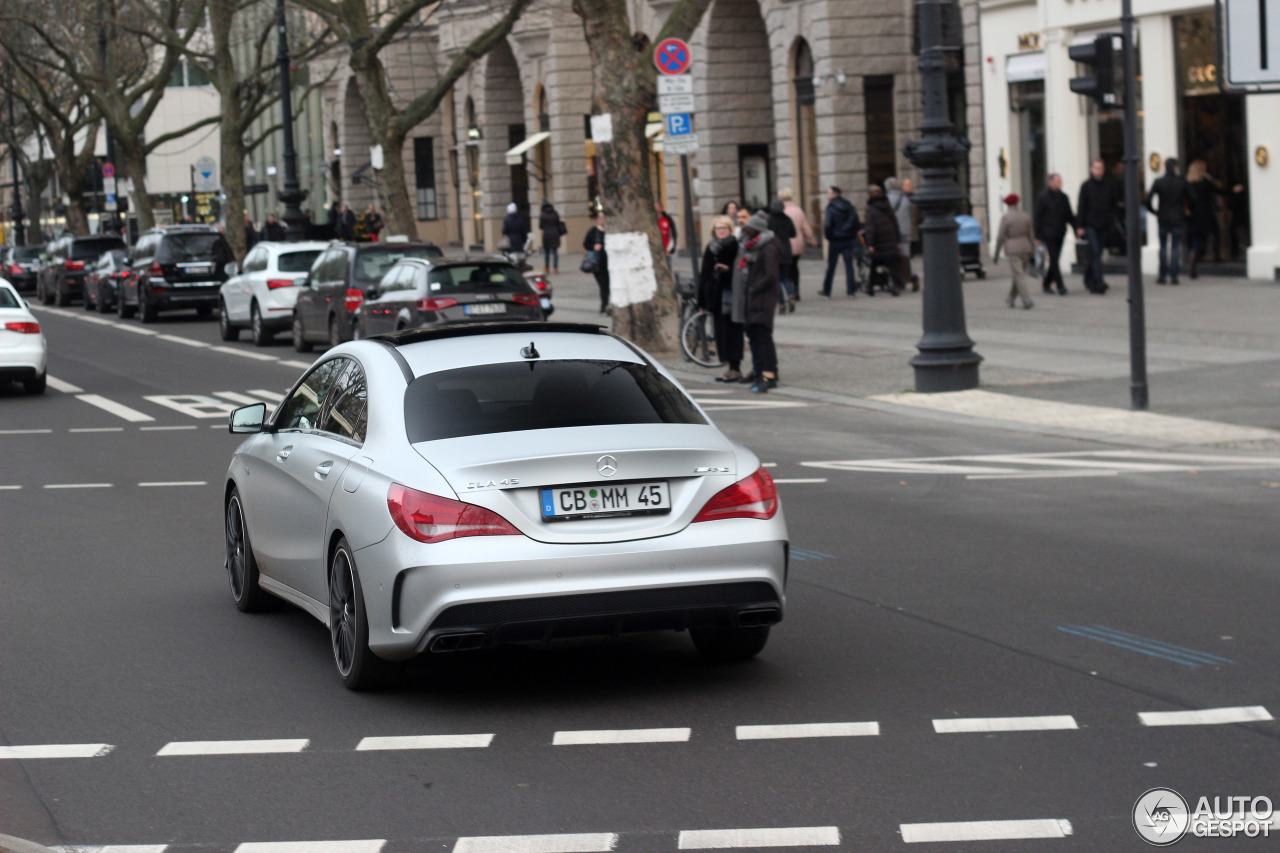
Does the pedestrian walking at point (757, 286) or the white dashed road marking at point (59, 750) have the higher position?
the pedestrian walking at point (757, 286)

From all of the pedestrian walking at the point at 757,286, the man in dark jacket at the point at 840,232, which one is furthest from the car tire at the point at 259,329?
the pedestrian walking at the point at 757,286

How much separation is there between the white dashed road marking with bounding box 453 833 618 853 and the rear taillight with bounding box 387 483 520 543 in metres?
1.47

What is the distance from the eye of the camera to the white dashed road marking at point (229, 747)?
20.3ft

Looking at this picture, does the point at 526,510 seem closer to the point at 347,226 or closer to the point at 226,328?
the point at 226,328

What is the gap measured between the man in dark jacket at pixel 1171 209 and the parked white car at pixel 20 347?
1544 cm

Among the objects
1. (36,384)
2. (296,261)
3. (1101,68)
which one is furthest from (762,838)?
(296,261)

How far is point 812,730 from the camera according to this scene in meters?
6.26

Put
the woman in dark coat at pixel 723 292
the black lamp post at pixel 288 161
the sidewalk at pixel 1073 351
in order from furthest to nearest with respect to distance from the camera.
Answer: the black lamp post at pixel 288 161 < the woman in dark coat at pixel 723 292 < the sidewalk at pixel 1073 351

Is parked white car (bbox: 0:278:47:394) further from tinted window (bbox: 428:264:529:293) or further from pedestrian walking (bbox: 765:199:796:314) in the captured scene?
pedestrian walking (bbox: 765:199:796:314)

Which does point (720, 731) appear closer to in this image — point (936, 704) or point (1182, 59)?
point (936, 704)

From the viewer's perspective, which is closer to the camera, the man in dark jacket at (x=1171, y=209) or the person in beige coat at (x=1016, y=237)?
the person in beige coat at (x=1016, y=237)

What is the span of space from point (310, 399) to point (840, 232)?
879 inches

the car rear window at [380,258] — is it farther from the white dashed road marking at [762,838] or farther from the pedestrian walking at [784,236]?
the white dashed road marking at [762,838]

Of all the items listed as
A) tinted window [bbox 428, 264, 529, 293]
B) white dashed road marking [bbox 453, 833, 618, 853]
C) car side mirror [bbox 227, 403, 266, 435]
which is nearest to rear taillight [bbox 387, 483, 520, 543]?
white dashed road marking [bbox 453, 833, 618, 853]
